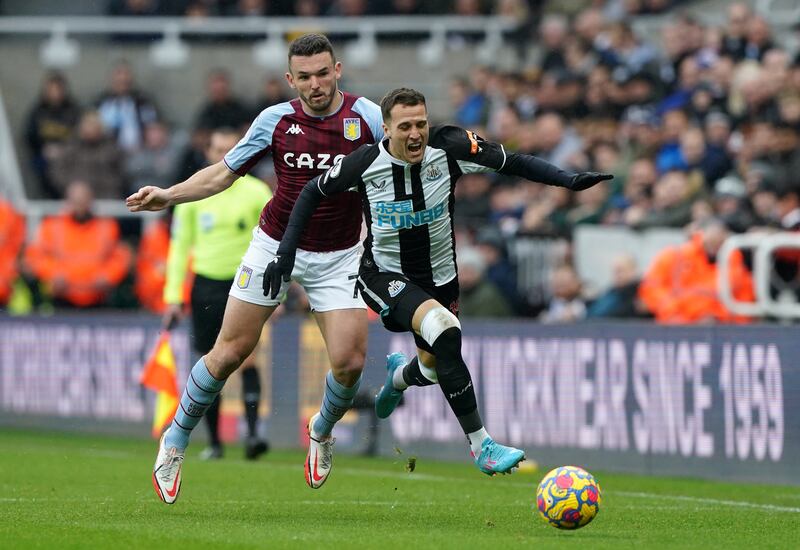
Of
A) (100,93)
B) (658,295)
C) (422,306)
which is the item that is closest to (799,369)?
(658,295)

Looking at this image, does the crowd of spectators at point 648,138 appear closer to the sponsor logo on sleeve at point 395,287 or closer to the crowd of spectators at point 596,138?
the crowd of spectators at point 596,138

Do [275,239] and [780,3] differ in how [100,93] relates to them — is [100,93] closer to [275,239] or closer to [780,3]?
[780,3]

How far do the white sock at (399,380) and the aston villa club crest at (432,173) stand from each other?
5.30 feet

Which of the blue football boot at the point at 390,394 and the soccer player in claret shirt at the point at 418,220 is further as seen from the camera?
the blue football boot at the point at 390,394

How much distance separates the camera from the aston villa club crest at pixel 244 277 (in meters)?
9.43

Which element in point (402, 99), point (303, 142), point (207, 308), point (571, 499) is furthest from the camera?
point (207, 308)

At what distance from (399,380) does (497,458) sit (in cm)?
178

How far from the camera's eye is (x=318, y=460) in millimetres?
9875

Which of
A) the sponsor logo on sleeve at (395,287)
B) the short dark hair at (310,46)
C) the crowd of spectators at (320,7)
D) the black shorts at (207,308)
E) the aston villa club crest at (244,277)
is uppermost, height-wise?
the crowd of spectators at (320,7)

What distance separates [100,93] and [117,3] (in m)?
1.61

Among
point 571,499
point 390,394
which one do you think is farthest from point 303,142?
point 571,499

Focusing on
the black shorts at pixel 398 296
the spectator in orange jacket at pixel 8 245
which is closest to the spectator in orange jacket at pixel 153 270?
the spectator in orange jacket at pixel 8 245

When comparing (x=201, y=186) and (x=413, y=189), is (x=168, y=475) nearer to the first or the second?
(x=201, y=186)

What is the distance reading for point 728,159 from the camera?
50.1ft
